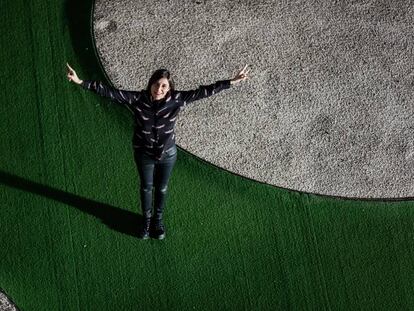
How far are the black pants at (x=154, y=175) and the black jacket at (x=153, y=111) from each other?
0.10 m

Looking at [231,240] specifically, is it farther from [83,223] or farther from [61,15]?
[61,15]

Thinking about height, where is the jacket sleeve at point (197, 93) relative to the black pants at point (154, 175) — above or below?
above

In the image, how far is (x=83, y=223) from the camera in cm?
507

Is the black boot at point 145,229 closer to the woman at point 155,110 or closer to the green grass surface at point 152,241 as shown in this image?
the green grass surface at point 152,241

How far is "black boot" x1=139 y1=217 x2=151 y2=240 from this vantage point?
194 inches

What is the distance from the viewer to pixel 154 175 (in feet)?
14.8

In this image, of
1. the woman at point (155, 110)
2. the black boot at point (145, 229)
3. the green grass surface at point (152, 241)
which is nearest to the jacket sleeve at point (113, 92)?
the woman at point (155, 110)

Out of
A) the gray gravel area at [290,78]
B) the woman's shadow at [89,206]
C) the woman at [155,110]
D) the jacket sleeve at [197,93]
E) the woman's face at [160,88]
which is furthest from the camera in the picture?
the gray gravel area at [290,78]

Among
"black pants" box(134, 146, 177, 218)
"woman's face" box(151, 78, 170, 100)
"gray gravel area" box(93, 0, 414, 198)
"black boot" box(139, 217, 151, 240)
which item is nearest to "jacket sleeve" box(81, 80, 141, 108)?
"woman's face" box(151, 78, 170, 100)

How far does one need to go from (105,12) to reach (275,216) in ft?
9.30

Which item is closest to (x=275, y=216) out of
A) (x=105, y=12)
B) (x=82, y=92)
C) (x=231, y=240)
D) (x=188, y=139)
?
(x=231, y=240)

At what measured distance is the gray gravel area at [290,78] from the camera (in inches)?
217

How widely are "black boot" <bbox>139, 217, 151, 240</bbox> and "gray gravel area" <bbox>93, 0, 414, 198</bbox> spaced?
2.96 ft

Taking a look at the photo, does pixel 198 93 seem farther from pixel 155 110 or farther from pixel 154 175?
pixel 154 175
